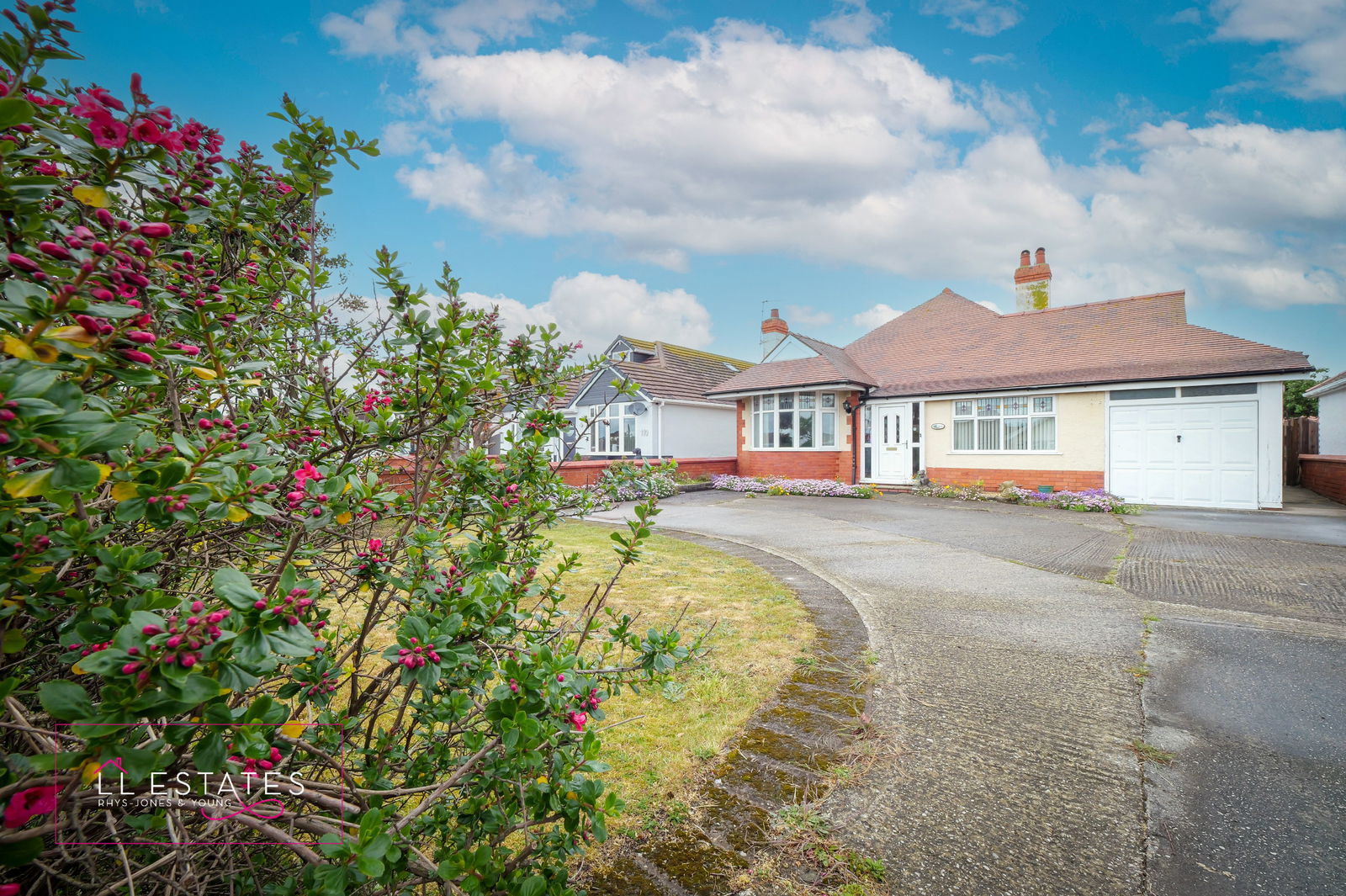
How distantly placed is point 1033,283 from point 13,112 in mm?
24139

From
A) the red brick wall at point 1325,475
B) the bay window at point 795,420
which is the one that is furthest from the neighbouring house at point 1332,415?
the bay window at point 795,420

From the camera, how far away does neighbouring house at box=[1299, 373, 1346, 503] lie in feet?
47.6

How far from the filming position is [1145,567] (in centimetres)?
709

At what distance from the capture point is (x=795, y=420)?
64.8 ft

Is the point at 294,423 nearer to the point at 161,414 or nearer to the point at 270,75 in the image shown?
the point at 161,414

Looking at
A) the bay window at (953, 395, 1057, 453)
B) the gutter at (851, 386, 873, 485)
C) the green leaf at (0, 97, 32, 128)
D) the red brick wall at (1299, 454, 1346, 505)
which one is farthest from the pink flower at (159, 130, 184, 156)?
the red brick wall at (1299, 454, 1346, 505)

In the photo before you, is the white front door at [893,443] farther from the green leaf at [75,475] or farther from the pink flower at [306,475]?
the green leaf at [75,475]

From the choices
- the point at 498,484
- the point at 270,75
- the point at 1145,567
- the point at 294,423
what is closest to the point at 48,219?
the point at 294,423

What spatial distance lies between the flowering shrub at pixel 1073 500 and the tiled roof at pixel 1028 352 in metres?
3.08

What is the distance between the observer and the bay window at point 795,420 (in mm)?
19172

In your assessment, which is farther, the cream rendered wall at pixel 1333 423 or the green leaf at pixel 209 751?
the cream rendered wall at pixel 1333 423

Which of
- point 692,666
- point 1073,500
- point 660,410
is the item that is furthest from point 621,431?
point 692,666

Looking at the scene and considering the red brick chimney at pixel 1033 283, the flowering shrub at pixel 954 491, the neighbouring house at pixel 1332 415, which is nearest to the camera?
the flowering shrub at pixel 954 491

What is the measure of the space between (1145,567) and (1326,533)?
5.61 metres
